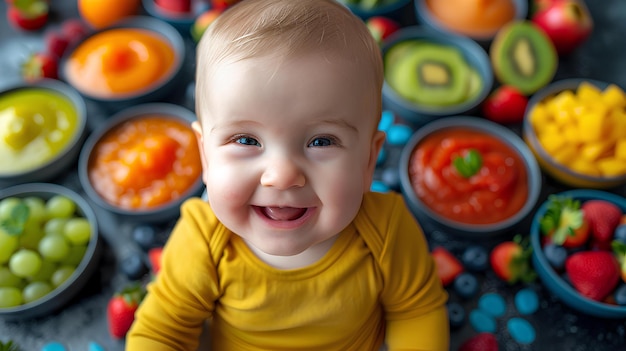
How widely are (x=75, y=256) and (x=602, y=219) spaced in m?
1.27

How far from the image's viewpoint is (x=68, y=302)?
1.35 metres

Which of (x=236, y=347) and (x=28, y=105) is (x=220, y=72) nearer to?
(x=236, y=347)

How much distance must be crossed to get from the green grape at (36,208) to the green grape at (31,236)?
2 centimetres

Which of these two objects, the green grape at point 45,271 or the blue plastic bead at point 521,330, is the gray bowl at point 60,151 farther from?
the blue plastic bead at point 521,330

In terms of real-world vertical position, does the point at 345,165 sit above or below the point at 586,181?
above

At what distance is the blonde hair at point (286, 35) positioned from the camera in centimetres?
69

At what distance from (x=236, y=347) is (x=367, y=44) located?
56cm

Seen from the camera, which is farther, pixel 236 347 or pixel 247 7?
pixel 236 347

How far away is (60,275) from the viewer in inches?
52.2

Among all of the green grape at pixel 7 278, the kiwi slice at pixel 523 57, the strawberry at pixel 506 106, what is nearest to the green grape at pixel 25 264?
the green grape at pixel 7 278

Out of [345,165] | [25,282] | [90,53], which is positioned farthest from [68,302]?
[345,165]

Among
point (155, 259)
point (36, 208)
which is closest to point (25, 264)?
point (36, 208)

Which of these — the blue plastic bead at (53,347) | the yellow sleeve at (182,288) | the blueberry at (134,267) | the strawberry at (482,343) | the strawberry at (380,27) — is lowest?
the blue plastic bead at (53,347)

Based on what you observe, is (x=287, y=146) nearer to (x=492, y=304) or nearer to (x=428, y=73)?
(x=492, y=304)
